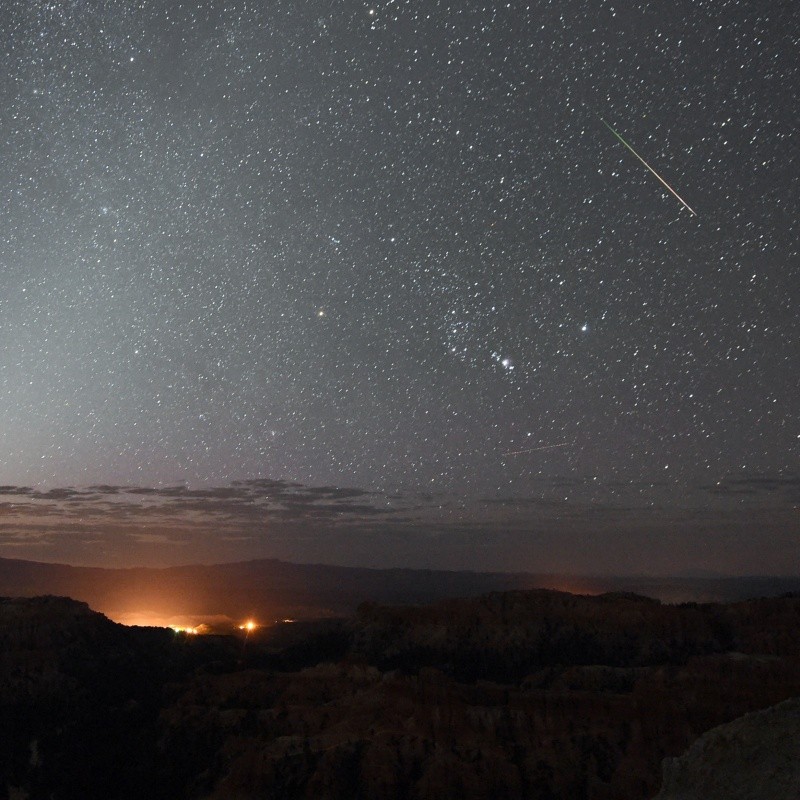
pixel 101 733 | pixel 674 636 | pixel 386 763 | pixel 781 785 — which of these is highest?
pixel 781 785

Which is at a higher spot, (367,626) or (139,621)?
(367,626)

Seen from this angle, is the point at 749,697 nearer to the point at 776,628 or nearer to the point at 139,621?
the point at 776,628

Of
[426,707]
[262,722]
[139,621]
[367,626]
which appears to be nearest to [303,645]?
[367,626]

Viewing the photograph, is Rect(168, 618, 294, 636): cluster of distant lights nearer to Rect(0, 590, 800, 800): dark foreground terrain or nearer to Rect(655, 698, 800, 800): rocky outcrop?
Rect(0, 590, 800, 800): dark foreground terrain

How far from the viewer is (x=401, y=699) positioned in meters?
49.8

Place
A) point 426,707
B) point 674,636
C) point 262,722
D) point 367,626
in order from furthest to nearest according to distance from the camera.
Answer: point 367,626, point 674,636, point 262,722, point 426,707

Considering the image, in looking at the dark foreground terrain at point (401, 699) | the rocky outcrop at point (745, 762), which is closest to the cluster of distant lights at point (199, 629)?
the dark foreground terrain at point (401, 699)

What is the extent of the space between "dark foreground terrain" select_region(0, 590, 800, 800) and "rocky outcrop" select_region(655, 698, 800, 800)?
2.53ft

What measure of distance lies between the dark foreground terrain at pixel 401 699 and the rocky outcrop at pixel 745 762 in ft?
2.53

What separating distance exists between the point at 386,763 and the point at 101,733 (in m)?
28.8

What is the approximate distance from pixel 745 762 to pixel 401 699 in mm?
33606

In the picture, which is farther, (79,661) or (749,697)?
(79,661)

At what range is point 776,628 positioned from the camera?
62.5 metres

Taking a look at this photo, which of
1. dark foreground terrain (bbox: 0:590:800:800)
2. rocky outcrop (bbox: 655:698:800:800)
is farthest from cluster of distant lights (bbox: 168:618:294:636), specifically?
rocky outcrop (bbox: 655:698:800:800)
